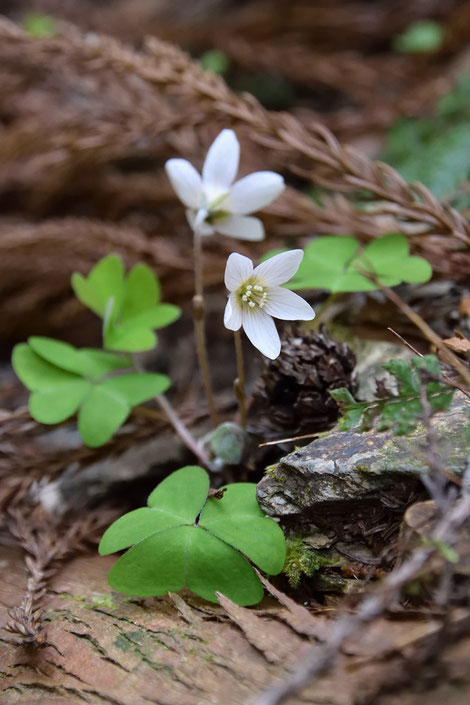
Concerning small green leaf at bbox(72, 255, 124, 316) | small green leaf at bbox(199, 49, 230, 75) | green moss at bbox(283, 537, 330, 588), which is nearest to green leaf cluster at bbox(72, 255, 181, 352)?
small green leaf at bbox(72, 255, 124, 316)

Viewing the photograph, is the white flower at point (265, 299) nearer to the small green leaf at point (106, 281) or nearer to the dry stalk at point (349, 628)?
Result: the dry stalk at point (349, 628)

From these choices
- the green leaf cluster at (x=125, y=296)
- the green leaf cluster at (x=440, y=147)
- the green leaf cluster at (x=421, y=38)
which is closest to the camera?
the green leaf cluster at (x=125, y=296)

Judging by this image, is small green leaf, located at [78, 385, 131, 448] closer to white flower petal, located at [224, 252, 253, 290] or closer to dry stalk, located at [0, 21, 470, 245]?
white flower petal, located at [224, 252, 253, 290]

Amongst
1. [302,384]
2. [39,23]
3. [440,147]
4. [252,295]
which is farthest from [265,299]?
[39,23]

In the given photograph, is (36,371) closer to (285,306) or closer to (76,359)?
(76,359)

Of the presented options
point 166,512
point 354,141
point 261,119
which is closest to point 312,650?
point 166,512

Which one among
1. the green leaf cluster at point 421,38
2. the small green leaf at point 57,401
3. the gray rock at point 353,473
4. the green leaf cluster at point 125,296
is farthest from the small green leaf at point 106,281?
the green leaf cluster at point 421,38
